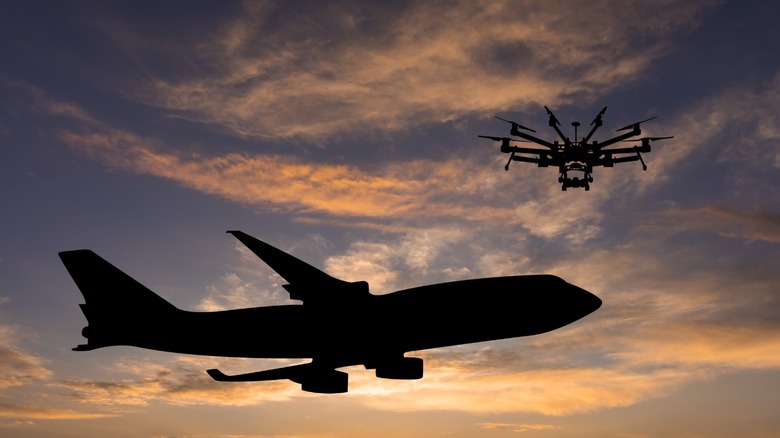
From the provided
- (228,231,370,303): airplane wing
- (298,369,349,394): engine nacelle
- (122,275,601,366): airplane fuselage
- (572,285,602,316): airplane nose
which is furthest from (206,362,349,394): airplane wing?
(572,285,602,316): airplane nose

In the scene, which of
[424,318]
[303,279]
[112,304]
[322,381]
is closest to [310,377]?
[322,381]

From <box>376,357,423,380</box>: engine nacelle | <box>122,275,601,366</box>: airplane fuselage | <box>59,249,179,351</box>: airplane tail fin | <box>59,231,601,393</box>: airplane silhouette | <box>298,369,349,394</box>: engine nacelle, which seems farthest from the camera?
<box>59,249,179,351</box>: airplane tail fin

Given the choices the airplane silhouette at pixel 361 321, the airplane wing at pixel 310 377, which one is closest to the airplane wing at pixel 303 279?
the airplane silhouette at pixel 361 321

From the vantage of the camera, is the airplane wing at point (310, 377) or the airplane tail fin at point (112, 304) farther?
the airplane tail fin at point (112, 304)

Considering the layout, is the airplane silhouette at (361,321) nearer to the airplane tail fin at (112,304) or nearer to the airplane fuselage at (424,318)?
the airplane fuselage at (424,318)

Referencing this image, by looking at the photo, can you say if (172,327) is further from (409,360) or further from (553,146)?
(553,146)

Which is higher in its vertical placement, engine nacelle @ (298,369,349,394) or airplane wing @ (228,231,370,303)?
airplane wing @ (228,231,370,303)

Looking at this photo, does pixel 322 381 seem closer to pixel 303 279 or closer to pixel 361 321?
pixel 361 321

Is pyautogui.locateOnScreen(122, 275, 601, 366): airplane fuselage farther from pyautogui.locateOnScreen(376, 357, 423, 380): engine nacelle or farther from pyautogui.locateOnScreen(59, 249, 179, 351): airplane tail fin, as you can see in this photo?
pyautogui.locateOnScreen(59, 249, 179, 351): airplane tail fin
